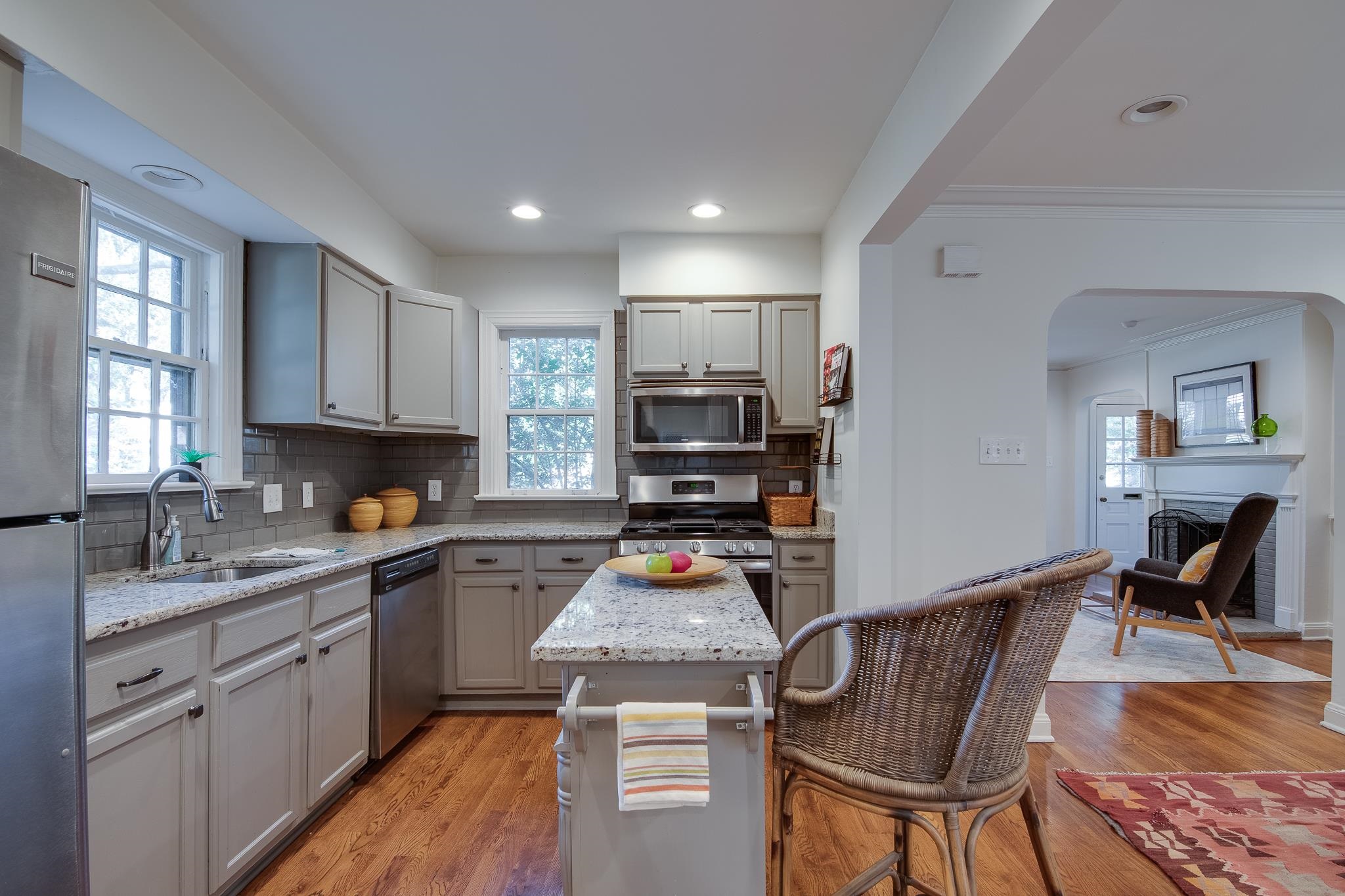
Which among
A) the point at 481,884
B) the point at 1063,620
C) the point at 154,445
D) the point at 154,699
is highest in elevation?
Result: the point at 154,445

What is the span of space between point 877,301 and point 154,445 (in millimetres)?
2856

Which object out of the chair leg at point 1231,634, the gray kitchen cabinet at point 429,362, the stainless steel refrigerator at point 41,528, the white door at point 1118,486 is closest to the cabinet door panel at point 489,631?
the gray kitchen cabinet at point 429,362

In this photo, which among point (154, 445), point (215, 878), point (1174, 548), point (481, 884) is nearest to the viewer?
point (215, 878)

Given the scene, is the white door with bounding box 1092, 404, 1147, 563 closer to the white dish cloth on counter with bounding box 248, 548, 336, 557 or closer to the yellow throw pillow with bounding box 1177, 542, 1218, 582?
the yellow throw pillow with bounding box 1177, 542, 1218, 582

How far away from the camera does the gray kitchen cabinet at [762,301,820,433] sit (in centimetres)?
340

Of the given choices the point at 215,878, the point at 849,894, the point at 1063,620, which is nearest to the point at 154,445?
the point at 215,878

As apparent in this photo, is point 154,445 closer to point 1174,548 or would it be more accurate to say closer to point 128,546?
point 128,546

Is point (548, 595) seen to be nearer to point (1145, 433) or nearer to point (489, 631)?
point (489, 631)

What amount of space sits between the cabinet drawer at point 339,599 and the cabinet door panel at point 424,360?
3.35ft

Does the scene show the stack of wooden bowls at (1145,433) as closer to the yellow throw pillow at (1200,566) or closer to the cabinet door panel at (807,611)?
the yellow throw pillow at (1200,566)

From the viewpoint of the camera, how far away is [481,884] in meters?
1.79

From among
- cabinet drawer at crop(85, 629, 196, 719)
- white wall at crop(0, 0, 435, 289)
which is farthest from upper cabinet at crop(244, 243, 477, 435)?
cabinet drawer at crop(85, 629, 196, 719)

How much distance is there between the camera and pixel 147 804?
1.41 metres

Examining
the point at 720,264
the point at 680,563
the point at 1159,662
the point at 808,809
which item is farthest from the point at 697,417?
the point at 1159,662
